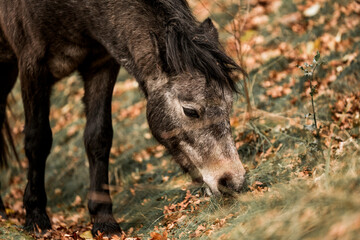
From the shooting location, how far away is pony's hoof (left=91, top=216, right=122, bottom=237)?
171 inches

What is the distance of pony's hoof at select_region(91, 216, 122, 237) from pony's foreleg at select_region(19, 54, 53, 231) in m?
0.50

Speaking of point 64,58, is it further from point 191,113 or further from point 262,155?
point 262,155

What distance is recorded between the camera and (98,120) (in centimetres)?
473

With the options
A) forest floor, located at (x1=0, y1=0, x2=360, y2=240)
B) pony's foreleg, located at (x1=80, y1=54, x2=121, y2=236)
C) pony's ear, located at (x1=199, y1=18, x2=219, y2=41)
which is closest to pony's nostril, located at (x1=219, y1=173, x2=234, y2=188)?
forest floor, located at (x1=0, y1=0, x2=360, y2=240)

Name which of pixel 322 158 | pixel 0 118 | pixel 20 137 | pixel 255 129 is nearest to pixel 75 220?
pixel 0 118

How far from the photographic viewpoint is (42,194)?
4.56 m

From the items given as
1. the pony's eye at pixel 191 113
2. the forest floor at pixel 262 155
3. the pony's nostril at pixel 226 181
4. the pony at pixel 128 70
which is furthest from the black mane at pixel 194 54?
the forest floor at pixel 262 155

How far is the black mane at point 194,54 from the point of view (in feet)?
11.4

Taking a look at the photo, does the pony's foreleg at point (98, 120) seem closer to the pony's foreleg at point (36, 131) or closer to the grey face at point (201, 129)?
the pony's foreleg at point (36, 131)

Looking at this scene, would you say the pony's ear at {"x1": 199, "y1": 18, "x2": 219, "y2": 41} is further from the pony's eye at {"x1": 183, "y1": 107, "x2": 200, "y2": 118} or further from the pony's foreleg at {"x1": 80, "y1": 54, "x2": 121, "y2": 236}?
the pony's foreleg at {"x1": 80, "y1": 54, "x2": 121, "y2": 236}

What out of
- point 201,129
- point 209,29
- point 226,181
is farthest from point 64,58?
point 226,181

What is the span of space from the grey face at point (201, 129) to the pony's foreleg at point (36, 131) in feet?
4.67

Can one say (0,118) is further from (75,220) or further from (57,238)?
(57,238)

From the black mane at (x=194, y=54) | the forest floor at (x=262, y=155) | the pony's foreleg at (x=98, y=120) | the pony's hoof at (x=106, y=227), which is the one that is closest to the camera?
the forest floor at (x=262, y=155)
